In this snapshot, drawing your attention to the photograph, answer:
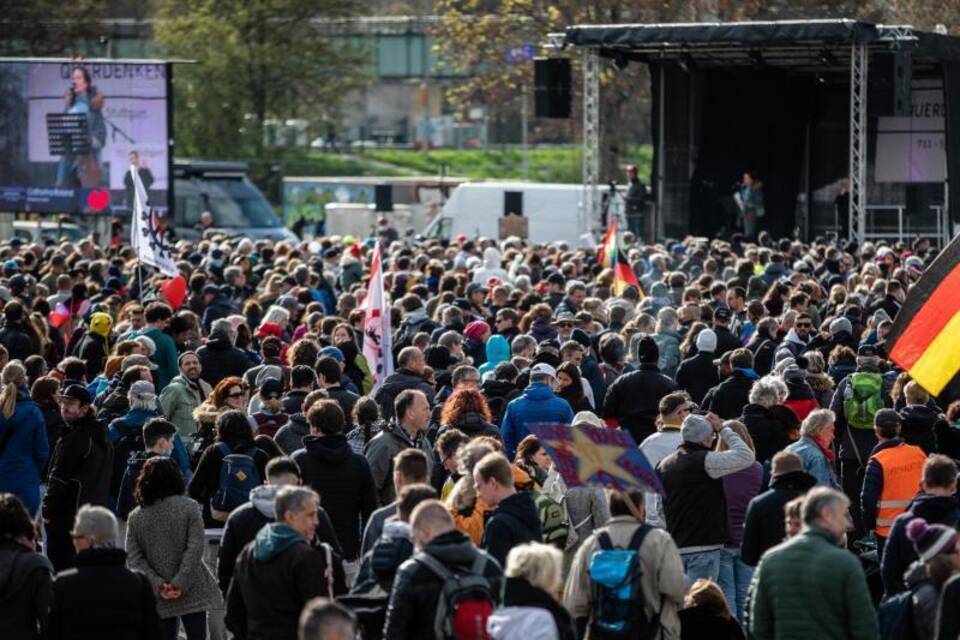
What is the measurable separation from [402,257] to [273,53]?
35052 millimetres

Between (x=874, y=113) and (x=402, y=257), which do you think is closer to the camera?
(x=402, y=257)

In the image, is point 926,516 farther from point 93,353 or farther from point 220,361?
point 93,353

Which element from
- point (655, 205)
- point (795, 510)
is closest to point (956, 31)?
point (655, 205)

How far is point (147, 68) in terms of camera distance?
3503 centimetres

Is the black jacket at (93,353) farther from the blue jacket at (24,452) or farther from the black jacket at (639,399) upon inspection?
the black jacket at (639,399)

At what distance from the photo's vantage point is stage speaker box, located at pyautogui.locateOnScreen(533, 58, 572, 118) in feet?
115

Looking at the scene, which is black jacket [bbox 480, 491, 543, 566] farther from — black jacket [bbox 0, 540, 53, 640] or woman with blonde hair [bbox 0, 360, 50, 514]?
woman with blonde hair [bbox 0, 360, 50, 514]

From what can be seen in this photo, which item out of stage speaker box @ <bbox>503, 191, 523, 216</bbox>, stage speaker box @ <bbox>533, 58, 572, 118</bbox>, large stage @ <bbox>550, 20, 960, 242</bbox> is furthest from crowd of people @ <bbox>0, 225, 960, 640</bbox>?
stage speaker box @ <bbox>503, 191, 523, 216</bbox>

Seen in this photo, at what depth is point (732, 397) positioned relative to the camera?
1473cm

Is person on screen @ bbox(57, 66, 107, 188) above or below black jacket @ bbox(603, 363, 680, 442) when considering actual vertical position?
above

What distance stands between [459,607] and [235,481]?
10.9 feet

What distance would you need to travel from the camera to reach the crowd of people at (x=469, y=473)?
8672mm

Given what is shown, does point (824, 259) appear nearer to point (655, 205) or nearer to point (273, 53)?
point (655, 205)

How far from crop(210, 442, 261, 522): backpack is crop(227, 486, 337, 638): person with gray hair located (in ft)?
7.10
